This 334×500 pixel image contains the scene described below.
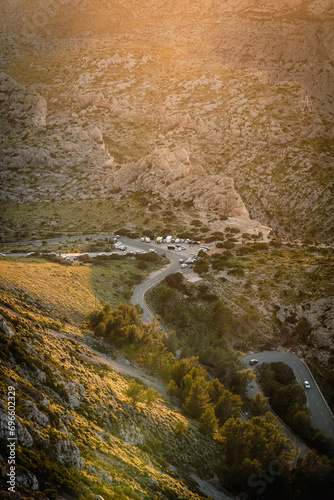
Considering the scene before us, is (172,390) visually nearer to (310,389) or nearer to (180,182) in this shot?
(310,389)

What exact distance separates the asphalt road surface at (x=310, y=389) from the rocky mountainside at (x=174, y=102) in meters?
49.5

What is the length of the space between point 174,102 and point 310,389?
121m

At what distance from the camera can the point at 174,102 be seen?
13738cm

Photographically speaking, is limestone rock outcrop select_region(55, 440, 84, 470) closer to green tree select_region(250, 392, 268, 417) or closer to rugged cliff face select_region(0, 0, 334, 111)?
green tree select_region(250, 392, 268, 417)

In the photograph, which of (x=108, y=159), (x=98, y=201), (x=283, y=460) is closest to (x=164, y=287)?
(x=283, y=460)

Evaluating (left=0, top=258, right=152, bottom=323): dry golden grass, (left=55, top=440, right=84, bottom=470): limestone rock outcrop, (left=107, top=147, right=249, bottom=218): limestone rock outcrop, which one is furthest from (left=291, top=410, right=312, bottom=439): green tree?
(left=107, top=147, right=249, bottom=218): limestone rock outcrop

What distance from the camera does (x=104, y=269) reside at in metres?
63.8

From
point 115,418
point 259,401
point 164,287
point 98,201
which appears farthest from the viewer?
point 98,201

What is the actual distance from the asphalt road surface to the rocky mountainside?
162 ft

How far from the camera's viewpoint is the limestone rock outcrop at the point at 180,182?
9525cm

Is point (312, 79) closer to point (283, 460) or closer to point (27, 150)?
point (27, 150)

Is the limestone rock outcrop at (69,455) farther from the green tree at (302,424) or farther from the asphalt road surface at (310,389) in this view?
the asphalt road surface at (310,389)

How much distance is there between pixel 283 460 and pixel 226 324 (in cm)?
2512

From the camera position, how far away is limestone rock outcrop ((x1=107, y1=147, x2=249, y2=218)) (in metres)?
95.2
